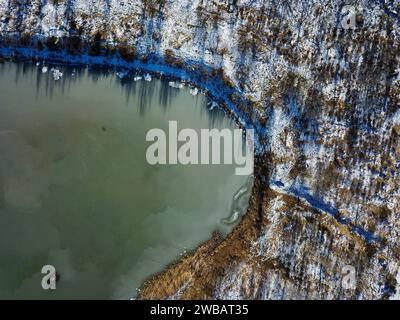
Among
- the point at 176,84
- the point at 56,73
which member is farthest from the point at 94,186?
the point at 176,84

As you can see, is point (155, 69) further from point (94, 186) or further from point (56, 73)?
point (94, 186)

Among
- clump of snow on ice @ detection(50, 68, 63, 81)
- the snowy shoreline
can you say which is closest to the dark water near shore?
clump of snow on ice @ detection(50, 68, 63, 81)

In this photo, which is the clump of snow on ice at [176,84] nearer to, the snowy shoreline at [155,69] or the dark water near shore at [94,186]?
the snowy shoreline at [155,69]

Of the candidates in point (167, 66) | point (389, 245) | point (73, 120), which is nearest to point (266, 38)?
point (167, 66)

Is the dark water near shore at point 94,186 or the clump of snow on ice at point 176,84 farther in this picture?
the clump of snow on ice at point 176,84

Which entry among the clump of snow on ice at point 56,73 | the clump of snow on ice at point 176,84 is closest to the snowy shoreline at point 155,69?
Answer: the clump of snow on ice at point 176,84

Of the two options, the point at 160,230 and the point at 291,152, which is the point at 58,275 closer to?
the point at 160,230

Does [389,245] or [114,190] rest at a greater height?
[114,190]

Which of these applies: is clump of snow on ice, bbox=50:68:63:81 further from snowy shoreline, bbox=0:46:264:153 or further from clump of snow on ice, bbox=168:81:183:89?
clump of snow on ice, bbox=168:81:183:89
